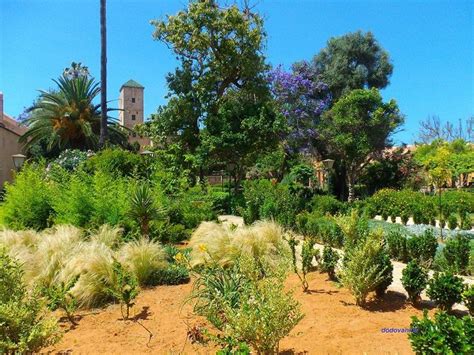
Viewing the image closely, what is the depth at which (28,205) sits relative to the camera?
29.5ft

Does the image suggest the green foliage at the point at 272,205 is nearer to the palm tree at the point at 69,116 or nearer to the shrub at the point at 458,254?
the shrub at the point at 458,254

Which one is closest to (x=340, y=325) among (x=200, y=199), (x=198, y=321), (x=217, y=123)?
(x=198, y=321)

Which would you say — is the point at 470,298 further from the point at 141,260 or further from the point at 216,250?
the point at 141,260

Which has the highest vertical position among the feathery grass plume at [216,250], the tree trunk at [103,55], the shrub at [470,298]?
the tree trunk at [103,55]

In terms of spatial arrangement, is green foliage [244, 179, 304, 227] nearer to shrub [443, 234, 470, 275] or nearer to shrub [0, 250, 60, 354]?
shrub [443, 234, 470, 275]

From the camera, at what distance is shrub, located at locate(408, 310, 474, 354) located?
7.60ft

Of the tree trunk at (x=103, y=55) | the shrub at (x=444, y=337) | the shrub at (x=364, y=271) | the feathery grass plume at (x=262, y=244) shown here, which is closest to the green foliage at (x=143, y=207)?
the feathery grass plume at (x=262, y=244)

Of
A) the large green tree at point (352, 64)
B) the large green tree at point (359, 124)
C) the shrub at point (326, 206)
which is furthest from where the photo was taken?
the large green tree at point (352, 64)

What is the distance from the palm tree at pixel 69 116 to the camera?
23.9m

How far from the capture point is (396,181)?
23.7m

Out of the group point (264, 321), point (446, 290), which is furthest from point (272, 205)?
point (264, 321)

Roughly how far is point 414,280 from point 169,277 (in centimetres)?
296

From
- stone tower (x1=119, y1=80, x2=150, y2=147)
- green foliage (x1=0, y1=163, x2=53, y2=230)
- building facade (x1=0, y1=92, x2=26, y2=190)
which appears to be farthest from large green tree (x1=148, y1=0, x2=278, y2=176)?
stone tower (x1=119, y1=80, x2=150, y2=147)

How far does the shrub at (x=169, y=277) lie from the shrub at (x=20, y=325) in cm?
205
